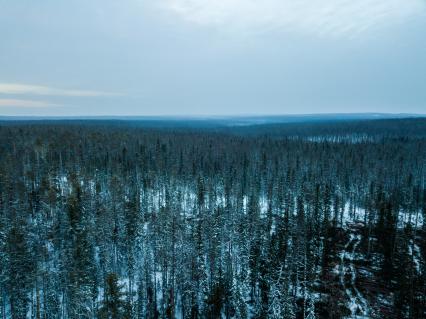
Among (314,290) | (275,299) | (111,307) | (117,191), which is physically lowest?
(314,290)

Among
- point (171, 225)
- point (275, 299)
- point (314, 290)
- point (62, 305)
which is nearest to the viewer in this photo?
point (275, 299)

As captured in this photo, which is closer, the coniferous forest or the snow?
the coniferous forest

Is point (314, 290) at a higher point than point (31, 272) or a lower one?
lower

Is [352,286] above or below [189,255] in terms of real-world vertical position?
below

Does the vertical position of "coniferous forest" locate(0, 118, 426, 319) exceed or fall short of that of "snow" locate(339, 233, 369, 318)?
it exceeds it

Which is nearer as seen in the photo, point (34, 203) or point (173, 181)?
point (34, 203)

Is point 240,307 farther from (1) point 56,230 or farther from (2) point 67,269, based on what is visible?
(1) point 56,230

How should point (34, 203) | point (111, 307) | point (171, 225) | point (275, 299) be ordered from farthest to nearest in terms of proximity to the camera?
point (34, 203), point (171, 225), point (275, 299), point (111, 307)

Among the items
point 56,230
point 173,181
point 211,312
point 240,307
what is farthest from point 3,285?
point 173,181

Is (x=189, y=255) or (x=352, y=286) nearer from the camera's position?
(x=189, y=255)

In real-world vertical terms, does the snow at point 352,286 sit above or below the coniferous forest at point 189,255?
below

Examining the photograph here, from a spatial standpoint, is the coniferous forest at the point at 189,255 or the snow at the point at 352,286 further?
the snow at the point at 352,286
